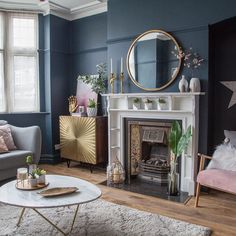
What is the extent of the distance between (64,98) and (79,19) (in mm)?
1481

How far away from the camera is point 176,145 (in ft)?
10.5

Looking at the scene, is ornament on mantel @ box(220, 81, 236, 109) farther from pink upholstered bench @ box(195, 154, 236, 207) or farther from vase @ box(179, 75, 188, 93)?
pink upholstered bench @ box(195, 154, 236, 207)

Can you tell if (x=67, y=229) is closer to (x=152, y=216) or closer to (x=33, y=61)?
(x=152, y=216)

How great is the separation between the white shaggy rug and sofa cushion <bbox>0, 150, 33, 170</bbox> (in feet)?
2.22

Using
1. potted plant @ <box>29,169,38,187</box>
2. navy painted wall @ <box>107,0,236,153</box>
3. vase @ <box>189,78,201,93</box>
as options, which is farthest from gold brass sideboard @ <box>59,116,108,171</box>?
potted plant @ <box>29,169,38,187</box>

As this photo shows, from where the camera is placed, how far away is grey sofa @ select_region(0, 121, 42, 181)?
134 inches

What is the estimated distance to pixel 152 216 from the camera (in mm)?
2627

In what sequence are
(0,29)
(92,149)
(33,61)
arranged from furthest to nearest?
(33,61) < (0,29) < (92,149)

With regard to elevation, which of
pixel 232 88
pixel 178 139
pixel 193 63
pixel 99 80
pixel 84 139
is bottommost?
pixel 84 139

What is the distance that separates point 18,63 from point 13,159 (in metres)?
1.94

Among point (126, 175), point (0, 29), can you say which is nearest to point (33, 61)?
point (0, 29)

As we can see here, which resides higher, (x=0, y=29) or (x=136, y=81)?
(x=0, y=29)

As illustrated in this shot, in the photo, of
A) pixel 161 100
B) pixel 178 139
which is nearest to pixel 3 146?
pixel 161 100

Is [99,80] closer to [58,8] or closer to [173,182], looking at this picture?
[58,8]
